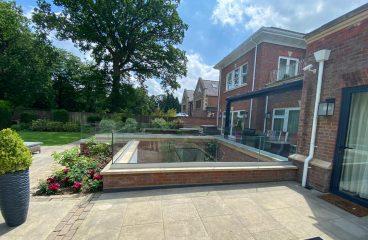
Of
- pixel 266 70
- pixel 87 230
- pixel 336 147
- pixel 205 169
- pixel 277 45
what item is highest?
pixel 277 45

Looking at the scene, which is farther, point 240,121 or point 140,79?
point 140,79

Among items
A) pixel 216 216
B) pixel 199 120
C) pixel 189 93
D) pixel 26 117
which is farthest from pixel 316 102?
pixel 189 93

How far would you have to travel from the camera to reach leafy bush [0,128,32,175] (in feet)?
8.30

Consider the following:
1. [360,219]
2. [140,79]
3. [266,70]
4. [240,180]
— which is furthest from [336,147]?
[140,79]

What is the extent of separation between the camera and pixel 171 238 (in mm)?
2479

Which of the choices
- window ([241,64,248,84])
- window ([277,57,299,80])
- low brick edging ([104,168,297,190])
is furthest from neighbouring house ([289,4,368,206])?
window ([241,64,248,84])

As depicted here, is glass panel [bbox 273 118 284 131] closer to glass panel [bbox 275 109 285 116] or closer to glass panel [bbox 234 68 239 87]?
glass panel [bbox 275 109 285 116]

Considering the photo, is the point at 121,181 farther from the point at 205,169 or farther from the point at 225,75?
the point at 225,75

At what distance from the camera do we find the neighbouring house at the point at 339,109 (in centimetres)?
365

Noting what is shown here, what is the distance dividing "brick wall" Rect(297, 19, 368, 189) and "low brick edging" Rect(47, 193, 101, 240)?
472 centimetres

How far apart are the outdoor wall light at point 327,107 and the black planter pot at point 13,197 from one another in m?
5.68


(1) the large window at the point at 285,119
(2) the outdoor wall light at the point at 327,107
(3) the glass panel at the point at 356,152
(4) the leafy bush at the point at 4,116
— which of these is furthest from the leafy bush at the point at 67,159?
(4) the leafy bush at the point at 4,116

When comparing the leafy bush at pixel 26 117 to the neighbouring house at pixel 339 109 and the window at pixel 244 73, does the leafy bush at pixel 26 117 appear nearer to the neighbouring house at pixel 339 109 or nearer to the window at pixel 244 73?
the window at pixel 244 73

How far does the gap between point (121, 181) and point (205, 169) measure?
1.80 meters
